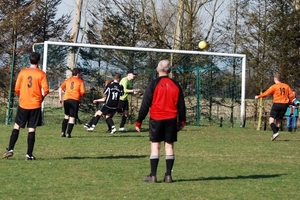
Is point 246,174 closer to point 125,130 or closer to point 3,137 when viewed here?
point 3,137

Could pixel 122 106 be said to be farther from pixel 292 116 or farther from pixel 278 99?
pixel 292 116

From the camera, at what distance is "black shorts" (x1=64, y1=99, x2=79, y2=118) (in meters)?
18.1

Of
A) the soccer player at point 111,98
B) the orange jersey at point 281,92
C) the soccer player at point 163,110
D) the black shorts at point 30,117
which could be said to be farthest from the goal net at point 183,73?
the soccer player at point 163,110

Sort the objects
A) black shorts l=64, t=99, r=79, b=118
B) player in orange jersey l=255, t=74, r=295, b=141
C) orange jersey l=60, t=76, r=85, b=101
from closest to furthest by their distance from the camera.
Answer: black shorts l=64, t=99, r=79, b=118
orange jersey l=60, t=76, r=85, b=101
player in orange jersey l=255, t=74, r=295, b=141

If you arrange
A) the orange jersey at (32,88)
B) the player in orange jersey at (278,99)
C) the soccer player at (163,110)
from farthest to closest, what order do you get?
the player in orange jersey at (278,99) < the orange jersey at (32,88) < the soccer player at (163,110)

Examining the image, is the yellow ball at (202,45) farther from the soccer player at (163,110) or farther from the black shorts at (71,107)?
the soccer player at (163,110)

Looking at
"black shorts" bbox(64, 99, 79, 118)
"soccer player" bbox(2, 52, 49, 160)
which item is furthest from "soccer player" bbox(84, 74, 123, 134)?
"soccer player" bbox(2, 52, 49, 160)

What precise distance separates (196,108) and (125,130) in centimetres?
512

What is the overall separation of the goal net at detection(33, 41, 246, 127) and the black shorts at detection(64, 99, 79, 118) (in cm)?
563

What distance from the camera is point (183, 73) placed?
25.9 meters

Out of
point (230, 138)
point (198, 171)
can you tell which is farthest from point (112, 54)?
point (198, 171)

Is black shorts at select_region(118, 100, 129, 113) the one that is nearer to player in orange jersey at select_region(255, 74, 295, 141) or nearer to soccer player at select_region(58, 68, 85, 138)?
soccer player at select_region(58, 68, 85, 138)

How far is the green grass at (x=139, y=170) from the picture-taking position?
927cm

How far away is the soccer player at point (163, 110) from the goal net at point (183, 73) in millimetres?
14014
